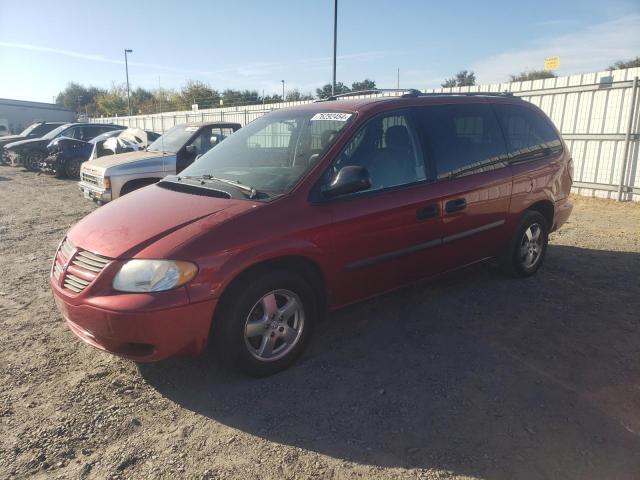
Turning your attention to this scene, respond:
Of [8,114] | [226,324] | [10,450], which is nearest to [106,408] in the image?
[10,450]

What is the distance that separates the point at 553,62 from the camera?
12695mm

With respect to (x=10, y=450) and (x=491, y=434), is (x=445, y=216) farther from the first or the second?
(x=10, y=450)

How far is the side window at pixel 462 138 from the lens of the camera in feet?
13.5

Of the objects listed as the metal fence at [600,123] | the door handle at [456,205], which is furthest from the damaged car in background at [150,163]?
the door handle at [456,205]

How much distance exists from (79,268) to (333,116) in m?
2.19

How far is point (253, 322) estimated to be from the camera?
3.13 meters

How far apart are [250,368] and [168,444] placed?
2.34 ft

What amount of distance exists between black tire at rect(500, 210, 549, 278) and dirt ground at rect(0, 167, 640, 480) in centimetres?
36

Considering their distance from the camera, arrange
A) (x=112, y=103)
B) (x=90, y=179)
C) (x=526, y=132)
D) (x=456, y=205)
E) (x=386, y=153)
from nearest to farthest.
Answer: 1. (x=386, y=153)
2. (x=456, y=205)
3. (x=526, y=132)
4. (x=90, y=179)
5. (x=112, y=103)

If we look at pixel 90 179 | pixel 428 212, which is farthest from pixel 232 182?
pixel 90 179

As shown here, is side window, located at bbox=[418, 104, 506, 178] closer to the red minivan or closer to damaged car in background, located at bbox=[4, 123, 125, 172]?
the red minivan

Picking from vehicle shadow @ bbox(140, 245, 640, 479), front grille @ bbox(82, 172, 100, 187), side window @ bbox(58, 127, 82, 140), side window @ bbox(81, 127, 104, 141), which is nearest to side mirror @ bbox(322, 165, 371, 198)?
vehicle shadow @ bbox(140, 245, 640, 479)

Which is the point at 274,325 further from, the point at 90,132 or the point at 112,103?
the point at 112,103

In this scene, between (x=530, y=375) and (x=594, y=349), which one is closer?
(x=530, y=375)
